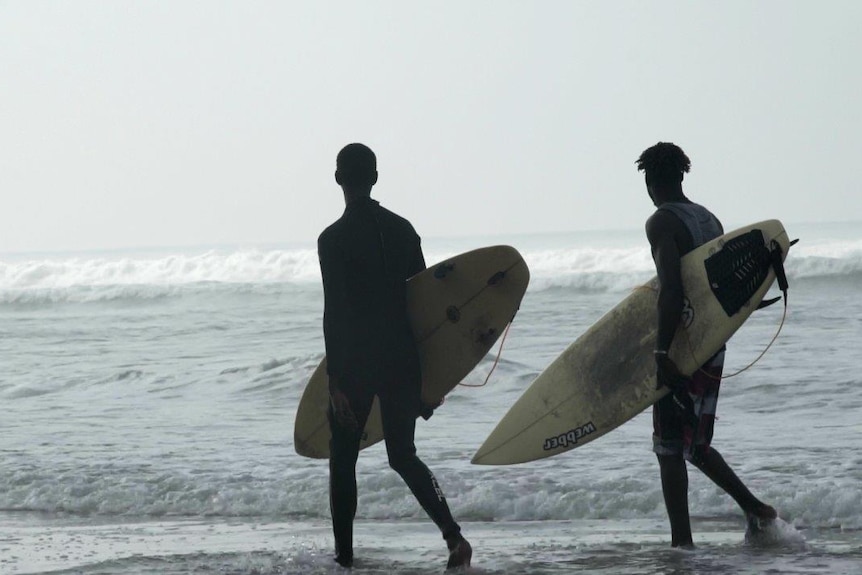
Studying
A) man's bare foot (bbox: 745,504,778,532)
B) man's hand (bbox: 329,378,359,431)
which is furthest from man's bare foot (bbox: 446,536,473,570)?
man's bare foot (bbox: 745,504,778,532)

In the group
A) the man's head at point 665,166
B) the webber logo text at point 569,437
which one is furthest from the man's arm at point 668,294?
the webber logo text at point 569,437

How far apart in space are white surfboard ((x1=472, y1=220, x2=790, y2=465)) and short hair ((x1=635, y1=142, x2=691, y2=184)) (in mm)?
264

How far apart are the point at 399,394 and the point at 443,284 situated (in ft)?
1.75

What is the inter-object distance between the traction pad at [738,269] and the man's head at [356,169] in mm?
1185

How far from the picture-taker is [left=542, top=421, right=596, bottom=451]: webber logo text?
4.22 meters

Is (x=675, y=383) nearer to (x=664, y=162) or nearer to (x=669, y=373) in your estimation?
(x=669, y=373)

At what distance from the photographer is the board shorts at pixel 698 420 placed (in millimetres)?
3785

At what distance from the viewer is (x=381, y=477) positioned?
5.70 meters

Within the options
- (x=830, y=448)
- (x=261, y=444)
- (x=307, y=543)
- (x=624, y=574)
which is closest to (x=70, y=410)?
(x=261, y=444)

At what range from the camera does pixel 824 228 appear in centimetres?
5050

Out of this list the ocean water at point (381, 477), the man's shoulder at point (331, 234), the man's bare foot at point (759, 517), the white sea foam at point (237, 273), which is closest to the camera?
the man's shoulder at point (331, 234)

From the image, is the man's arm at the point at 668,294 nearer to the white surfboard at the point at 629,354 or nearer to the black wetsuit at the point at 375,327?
the white surfboard at the point at 629,354

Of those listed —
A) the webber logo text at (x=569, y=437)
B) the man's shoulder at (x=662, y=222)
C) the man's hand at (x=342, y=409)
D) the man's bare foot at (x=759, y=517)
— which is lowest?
the man's bare foot at (x=759, y=517)

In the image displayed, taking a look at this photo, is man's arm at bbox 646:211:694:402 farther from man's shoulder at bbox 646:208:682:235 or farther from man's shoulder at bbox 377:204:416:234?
man's shoulder at bbox 377:204:416:234
